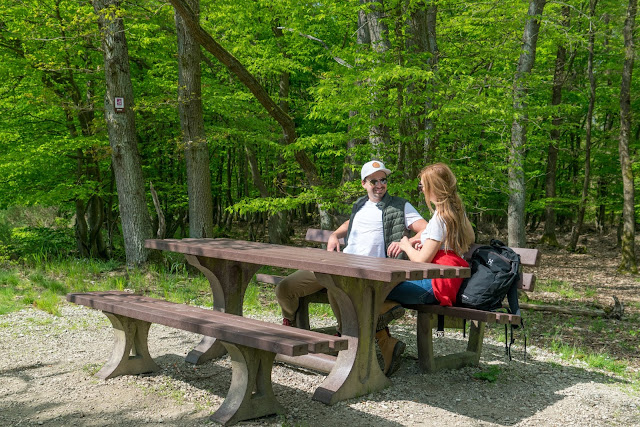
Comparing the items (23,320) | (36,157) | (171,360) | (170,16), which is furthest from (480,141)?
(36,157)

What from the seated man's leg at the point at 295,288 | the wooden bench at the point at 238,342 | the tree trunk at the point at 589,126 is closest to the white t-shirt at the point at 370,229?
the seated man's leg at the point at 295,288

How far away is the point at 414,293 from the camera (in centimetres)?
450

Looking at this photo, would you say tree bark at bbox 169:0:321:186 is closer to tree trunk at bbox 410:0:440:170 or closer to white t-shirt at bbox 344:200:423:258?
tree trunk at bbox 410:0:440:170

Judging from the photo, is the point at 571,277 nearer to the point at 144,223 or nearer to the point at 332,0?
the point at 332,0

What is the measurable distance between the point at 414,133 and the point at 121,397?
451cm

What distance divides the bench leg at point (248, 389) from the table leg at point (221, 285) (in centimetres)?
138

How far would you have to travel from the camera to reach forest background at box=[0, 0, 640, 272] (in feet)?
24.0

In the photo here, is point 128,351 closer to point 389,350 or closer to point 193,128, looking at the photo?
point 389,350

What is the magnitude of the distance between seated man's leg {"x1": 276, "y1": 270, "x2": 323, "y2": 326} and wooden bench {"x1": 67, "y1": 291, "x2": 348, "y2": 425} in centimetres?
100

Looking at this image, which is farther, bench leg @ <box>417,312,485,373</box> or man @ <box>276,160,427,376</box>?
man @ <box>276,160,427,376</box>

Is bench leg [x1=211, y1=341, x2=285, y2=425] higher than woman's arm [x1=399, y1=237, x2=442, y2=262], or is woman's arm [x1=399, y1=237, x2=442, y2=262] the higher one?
woman's arm [x1=399, y1=237, x2=442, y2=262]

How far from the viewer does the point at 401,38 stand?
23.3 feet

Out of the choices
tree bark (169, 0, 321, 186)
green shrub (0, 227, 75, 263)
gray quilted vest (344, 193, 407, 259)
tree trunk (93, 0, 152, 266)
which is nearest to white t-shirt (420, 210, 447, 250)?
gray quilted vest (344, 193, 407, 259)

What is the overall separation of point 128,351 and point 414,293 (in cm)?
217
